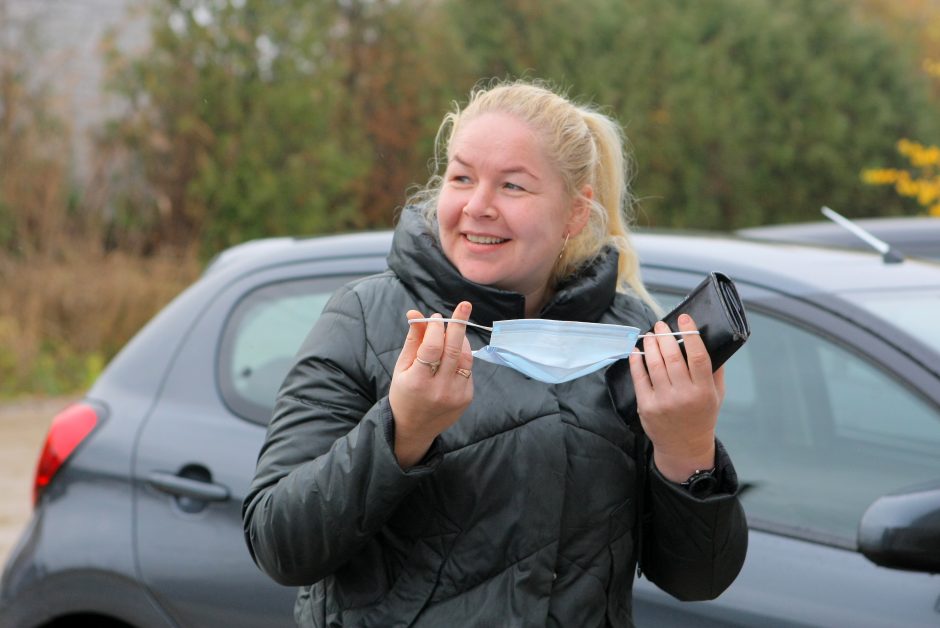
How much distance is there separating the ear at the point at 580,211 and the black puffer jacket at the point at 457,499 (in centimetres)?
24

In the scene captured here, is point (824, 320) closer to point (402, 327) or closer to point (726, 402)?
point (726, 402)

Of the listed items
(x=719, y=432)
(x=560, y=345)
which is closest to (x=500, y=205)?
(x=560, y=345)

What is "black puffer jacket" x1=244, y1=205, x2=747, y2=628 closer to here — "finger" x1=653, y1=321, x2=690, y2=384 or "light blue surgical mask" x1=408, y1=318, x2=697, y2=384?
"light blue surgical mask" x1=408, y1=318, x2=697, y2=384

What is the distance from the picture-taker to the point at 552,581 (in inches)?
72.9

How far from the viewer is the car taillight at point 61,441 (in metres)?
3.23

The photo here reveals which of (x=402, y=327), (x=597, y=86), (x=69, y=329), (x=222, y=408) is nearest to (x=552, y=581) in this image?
(x=402, y=327)

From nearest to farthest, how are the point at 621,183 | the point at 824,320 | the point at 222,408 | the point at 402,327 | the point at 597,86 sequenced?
the point at 402,327 → the point at 621,183 → the point at 824,320 → the point at 222,408 → the point at 597,86

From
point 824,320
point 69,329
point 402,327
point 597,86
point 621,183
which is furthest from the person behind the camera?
point 597,86

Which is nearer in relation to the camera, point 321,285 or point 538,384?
point 538,384

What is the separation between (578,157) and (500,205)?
190mm

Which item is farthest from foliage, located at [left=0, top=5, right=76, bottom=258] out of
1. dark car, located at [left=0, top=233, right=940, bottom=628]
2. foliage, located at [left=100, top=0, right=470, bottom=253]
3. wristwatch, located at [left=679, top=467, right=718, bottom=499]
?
wristwatch, located at [left=679, top=467, right=718, bottom=499]

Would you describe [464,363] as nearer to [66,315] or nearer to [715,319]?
[715,319]

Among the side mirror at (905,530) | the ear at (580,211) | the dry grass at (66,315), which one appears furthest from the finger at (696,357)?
the dry grass at (66,315)

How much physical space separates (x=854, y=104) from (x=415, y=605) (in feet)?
51.7
